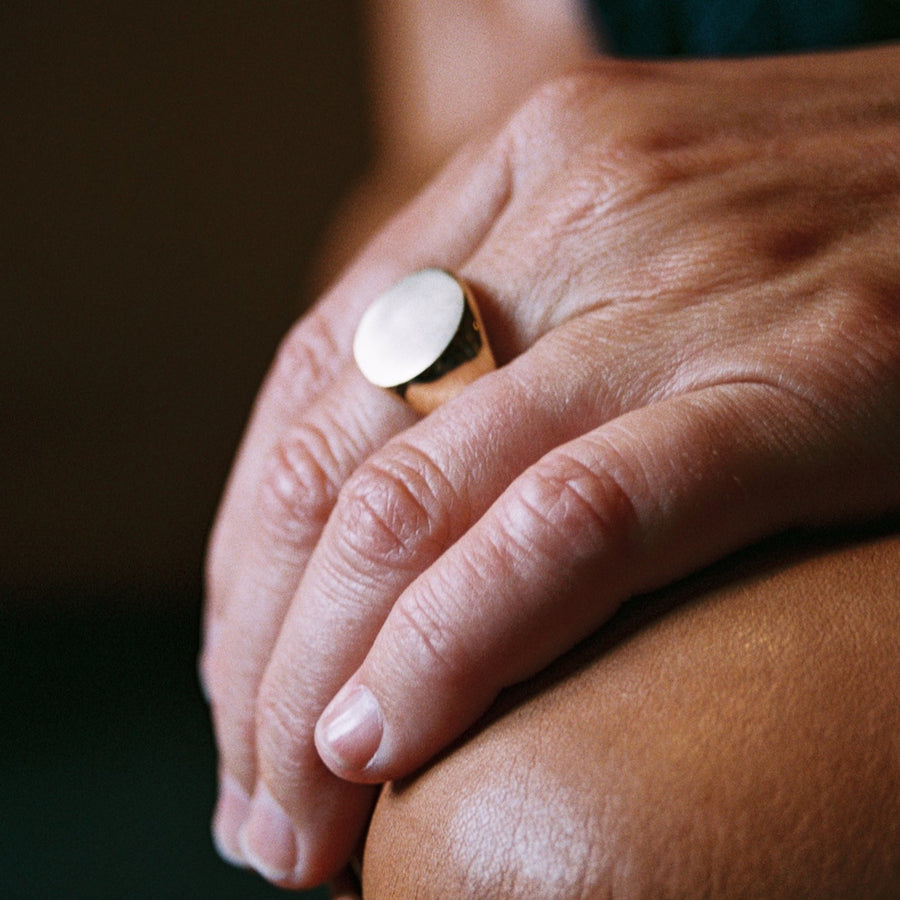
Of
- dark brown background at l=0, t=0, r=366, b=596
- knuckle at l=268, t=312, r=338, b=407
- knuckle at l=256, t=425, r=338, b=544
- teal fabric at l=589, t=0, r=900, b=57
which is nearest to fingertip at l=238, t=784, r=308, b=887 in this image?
knuckle at l=256, t=425, r=338, b=544

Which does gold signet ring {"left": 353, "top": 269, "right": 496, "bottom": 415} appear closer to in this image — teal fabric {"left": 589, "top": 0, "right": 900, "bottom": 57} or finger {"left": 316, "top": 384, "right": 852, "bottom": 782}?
finger {"left": 316, "top": 384, "right": 852, "bottom": 782}

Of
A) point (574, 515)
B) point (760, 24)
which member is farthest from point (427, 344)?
point (760, 24)

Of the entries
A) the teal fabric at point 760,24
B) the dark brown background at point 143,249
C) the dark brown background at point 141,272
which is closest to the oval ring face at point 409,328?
the teal fabric at point 760,24

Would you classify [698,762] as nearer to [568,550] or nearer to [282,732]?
[568,550]

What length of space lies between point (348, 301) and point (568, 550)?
1.02 ft

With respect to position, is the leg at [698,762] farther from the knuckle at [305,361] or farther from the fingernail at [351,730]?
the knuckle at [305,361]

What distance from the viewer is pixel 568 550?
1.18 ft

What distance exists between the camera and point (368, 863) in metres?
0.38

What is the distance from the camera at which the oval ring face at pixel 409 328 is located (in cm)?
47

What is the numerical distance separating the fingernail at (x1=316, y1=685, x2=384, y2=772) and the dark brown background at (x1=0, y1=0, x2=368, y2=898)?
Answer: 0.94 m

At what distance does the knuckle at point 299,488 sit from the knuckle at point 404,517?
0.07 m

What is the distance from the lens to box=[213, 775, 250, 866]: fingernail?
0.53 m

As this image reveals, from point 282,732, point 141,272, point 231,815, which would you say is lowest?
point 141,272

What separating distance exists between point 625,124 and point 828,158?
103 mm
